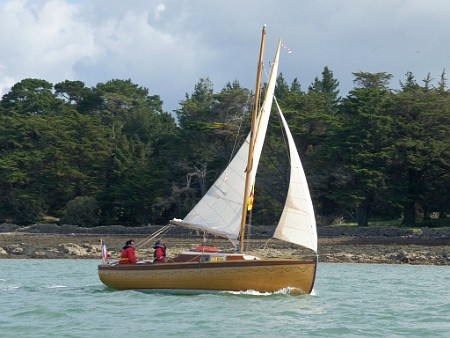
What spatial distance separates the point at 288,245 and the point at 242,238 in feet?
79.1

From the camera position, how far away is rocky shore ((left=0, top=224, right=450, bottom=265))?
4297cm

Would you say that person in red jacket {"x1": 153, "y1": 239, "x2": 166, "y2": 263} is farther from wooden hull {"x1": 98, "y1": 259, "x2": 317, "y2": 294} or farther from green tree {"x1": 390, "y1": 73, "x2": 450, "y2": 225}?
green tree {"x1": 390, "y1": 73, "x2": 450, "y2": 225}

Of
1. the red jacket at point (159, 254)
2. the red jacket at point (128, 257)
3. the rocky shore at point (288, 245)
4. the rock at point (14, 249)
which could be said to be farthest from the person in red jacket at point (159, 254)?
the rock at point (14, 249)

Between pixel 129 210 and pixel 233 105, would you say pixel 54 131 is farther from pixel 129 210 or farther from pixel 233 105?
pixel 233 105

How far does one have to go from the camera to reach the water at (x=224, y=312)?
19.7 meters

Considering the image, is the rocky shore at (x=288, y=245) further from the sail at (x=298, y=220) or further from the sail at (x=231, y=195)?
the sail at (x=298, y=220)

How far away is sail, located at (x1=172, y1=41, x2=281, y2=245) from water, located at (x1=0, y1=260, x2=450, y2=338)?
1.92 m

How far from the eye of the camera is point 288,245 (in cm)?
4841

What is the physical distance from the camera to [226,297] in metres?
24.2

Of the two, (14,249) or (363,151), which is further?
(363,151)

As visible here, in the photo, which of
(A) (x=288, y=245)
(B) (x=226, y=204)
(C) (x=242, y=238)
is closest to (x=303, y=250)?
(A) (x=288, y=245)

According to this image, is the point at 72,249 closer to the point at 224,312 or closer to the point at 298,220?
the point at 298,220

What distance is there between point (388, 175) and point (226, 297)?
36920 millimetres

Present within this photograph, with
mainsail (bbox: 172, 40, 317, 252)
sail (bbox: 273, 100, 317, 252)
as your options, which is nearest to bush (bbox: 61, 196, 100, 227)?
mainsail (bbox: 172, 40, 317, 252)
